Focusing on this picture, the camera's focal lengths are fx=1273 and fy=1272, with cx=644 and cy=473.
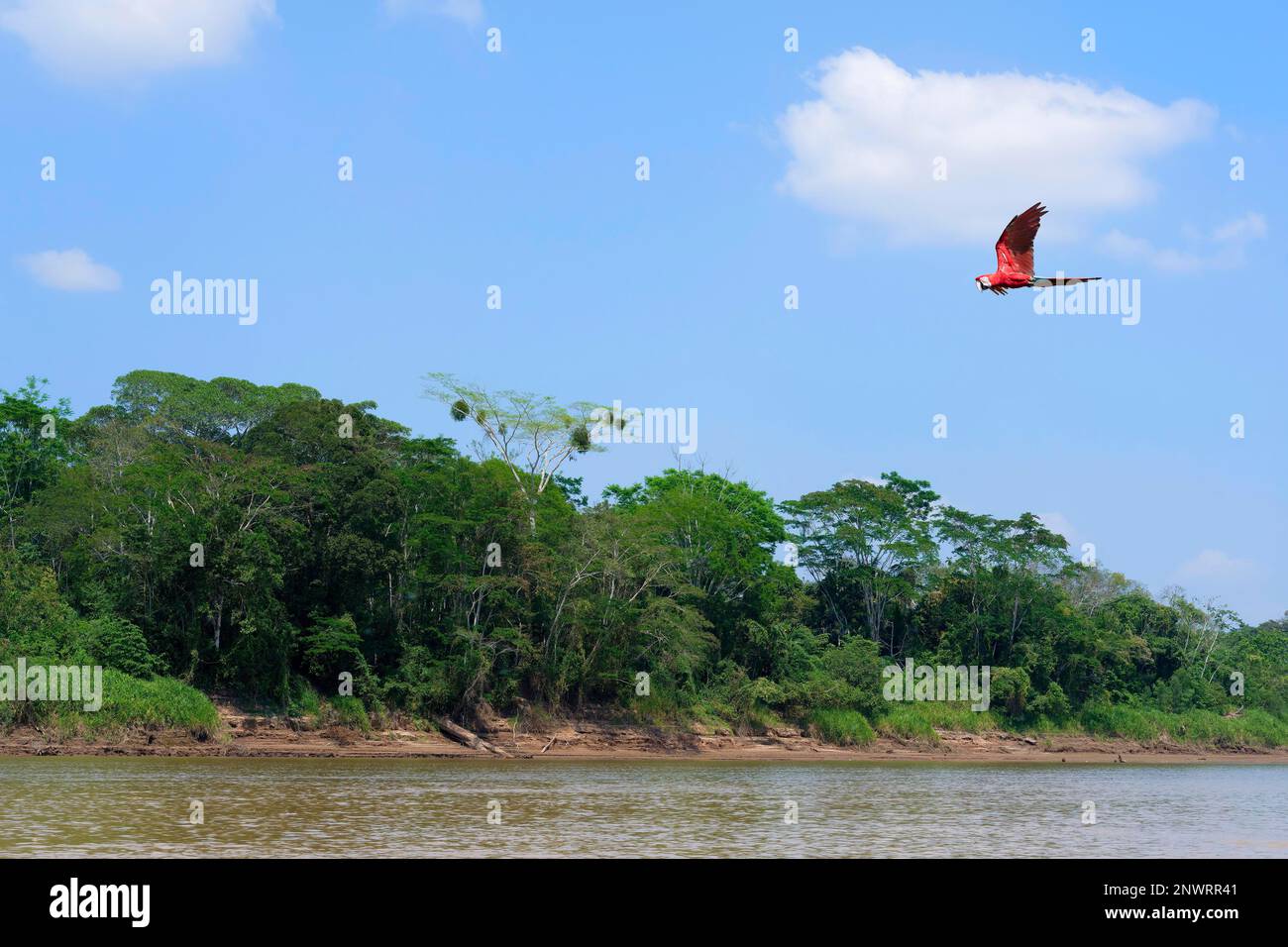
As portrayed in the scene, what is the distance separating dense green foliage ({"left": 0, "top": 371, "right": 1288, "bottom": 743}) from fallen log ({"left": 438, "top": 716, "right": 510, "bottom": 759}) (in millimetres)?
718

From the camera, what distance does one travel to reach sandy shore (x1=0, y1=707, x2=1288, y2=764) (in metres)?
36.2

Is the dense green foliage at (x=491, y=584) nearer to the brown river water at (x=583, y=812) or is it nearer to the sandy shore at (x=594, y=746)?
the sandy shore at (x=594, y=746)

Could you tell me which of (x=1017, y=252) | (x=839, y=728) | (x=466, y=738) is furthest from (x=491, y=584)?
(x=1017, y=252)

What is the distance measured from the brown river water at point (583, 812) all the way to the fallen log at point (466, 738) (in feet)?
10.9

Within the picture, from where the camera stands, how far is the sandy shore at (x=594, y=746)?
36.2 meters

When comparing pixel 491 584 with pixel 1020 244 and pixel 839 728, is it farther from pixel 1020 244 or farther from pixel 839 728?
pixel 1020 244

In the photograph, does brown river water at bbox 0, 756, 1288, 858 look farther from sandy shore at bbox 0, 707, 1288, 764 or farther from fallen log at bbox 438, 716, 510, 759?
fallen log at bbox 438, 716, 510, 759

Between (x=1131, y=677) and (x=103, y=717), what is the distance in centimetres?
4675

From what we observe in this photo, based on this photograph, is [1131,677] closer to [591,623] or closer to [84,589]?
[591,623]

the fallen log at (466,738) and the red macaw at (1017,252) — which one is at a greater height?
the red macaw at (1017,252)

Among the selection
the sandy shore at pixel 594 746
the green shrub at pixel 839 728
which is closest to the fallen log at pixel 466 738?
the sandy shore at pixel 594 746

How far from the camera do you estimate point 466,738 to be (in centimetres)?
4169

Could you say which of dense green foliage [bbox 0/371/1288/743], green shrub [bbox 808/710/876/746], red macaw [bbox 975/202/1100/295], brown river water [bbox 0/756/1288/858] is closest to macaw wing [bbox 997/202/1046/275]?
red macaw [bbox 975/202/1100/295]
